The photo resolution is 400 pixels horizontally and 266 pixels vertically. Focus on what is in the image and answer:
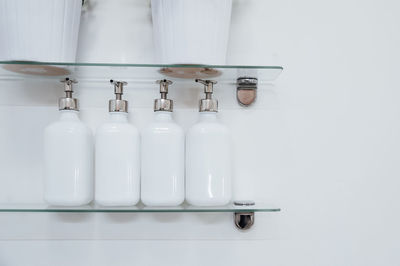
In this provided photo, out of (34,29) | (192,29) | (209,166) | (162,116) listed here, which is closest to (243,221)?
(209,166)

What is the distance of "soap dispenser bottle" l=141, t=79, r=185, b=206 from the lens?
0.66 m

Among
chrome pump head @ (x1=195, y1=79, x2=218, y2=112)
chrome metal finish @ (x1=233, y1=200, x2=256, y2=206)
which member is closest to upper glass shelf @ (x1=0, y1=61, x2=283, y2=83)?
chrome pump head @ (x1=195, y1=79, x2=218, y2=112)

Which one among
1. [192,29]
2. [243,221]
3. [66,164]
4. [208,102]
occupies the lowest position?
[243,221]

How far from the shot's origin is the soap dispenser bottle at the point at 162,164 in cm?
66

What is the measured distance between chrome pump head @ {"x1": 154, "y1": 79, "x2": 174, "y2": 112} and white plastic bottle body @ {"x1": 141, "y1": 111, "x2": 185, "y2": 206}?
22 mm

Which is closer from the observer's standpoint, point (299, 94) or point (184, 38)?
→ point (184, 38)

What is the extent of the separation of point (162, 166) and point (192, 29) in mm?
226

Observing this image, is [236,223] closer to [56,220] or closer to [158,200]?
[158,200]

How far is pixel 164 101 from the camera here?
26.9 inches

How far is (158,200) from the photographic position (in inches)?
25.9

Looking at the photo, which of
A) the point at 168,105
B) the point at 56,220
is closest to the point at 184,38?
the point at 168,105

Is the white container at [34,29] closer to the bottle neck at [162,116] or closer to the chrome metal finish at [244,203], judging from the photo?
the bottle neck at [162,116]

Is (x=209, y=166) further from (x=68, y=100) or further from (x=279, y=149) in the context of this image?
(x=68, y=100)

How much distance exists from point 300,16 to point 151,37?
0.29 m
